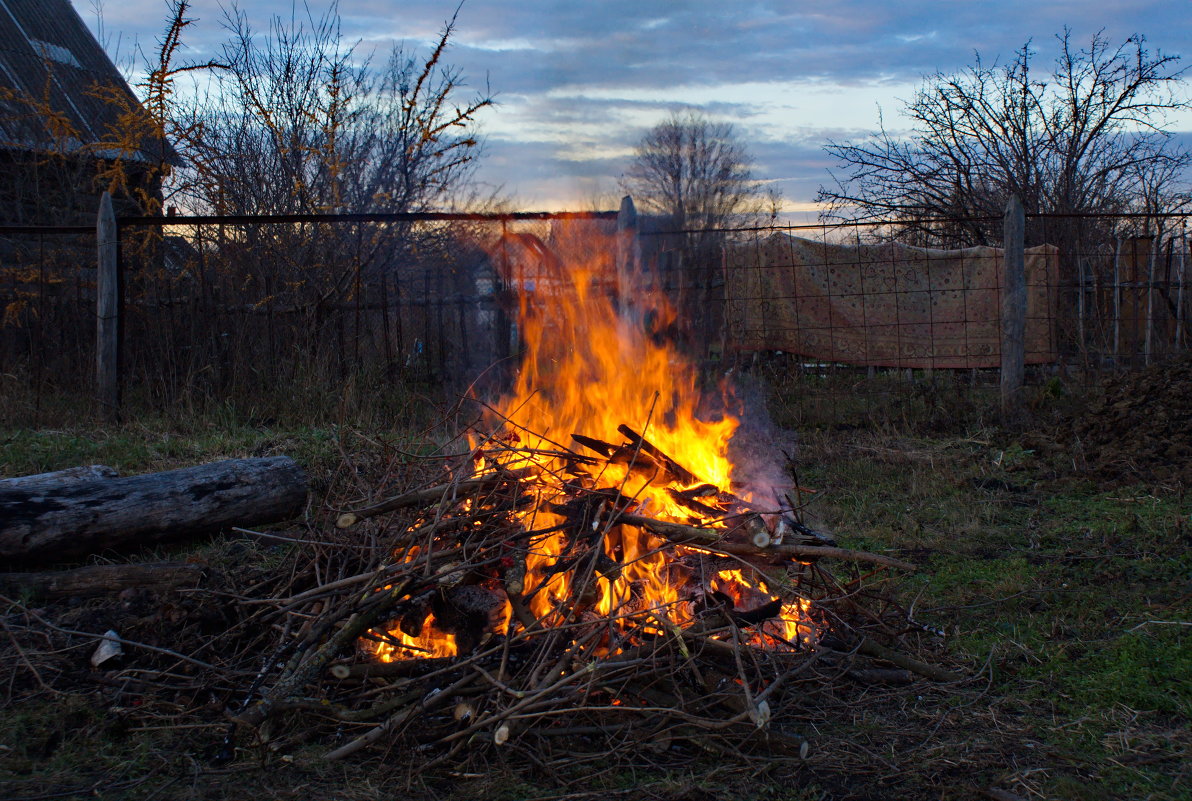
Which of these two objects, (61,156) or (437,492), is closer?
Answer: (437,492)

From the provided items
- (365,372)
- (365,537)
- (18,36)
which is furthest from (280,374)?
(18,36)

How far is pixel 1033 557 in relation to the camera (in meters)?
4.73

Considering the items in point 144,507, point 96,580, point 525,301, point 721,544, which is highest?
point 525,301

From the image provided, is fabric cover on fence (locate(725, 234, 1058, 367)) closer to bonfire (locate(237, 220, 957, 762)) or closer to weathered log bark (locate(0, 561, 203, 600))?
bonfire (locate(237, 220, 957, 762))

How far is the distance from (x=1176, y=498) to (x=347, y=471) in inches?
220

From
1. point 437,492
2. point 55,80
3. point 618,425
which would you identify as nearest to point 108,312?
point 437,492

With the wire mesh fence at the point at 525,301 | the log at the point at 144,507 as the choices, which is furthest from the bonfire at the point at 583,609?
the wire mesh fence at the point at 525,301

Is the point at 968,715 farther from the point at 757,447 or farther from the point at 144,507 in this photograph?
the point at 757,447

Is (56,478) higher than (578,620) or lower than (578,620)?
higher

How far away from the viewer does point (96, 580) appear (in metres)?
3.98

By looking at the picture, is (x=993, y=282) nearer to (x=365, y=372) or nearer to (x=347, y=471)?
(x=365, y=372)

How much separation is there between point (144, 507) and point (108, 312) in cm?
389

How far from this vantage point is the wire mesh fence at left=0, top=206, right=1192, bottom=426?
7996 millimetres

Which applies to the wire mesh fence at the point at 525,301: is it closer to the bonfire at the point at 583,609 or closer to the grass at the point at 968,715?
the grass at the point at 968,715
